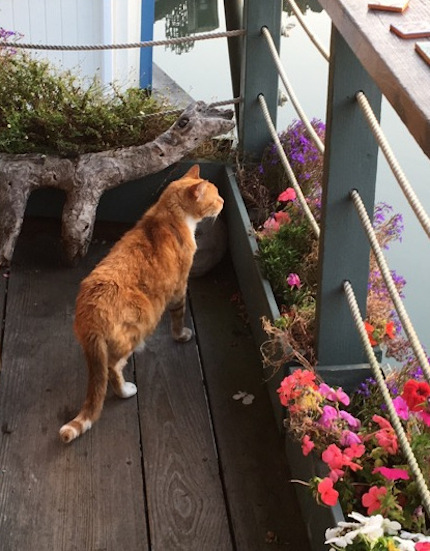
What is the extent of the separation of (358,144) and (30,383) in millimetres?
1243

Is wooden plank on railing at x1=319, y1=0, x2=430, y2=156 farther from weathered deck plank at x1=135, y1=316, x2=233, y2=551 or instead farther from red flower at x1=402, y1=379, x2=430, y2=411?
weathered deck plank at x1=135, y1=316, x2=233, y2=551

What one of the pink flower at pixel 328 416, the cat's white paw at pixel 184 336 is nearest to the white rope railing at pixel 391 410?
the pink flower at pixel 328 416

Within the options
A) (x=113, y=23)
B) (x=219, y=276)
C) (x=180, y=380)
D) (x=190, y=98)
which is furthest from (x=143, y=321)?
(x=113, y=23)

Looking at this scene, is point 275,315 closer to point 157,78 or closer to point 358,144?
point 358,144

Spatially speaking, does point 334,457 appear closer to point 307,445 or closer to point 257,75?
point 307,445

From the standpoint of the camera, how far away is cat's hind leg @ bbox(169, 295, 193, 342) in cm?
280

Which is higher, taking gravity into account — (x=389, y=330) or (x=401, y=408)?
(x=401, y=408)

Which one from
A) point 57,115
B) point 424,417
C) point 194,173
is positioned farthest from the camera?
point 57,115

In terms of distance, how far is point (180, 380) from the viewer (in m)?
2.69

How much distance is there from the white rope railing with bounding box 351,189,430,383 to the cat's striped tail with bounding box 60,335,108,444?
0.78m

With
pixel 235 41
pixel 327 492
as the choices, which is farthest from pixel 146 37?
pixel 327 492

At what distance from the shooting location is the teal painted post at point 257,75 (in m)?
3.04

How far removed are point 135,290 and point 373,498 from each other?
3.13 ft

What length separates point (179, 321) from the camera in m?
2.83
